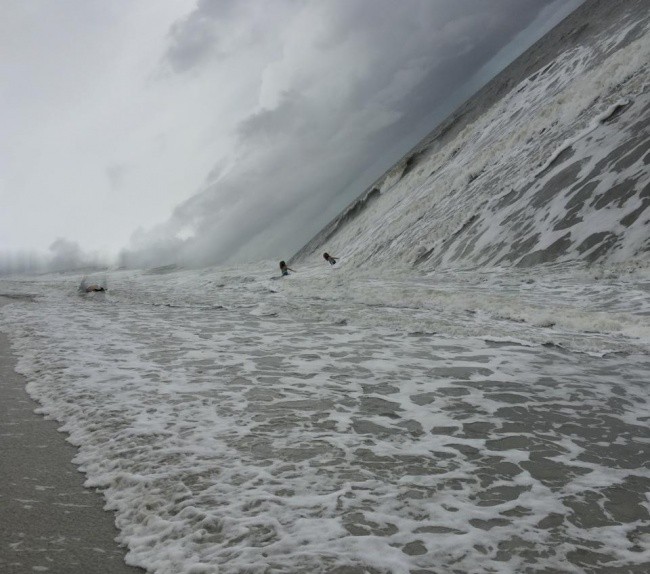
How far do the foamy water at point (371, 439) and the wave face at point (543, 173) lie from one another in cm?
606

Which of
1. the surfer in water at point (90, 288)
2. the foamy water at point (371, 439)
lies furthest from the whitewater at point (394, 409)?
the surfer in water at point (90, 288)

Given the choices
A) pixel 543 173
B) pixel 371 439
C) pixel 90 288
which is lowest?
pixel 371 439

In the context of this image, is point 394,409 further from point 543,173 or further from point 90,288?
point 90,288

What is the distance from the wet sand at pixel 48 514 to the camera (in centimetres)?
257

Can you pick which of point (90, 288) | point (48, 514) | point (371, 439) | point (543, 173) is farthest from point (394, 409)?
point (90, 288)

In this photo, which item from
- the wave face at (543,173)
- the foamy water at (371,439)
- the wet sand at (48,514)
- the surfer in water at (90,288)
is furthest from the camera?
the surfer in water at (90,288)

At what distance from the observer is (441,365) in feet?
23.0

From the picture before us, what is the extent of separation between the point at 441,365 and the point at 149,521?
4911 millimetres

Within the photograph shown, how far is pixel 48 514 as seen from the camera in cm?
303

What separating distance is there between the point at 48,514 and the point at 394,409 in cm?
333

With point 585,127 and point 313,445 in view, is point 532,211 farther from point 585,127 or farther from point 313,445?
point 313,445

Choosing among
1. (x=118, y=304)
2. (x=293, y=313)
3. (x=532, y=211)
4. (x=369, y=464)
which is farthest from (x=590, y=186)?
(x=118, y=304)

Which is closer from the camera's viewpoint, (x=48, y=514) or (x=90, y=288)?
(x=48, y=514)

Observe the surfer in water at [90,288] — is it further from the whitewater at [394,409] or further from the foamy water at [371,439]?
the foamy water at [371,439]
